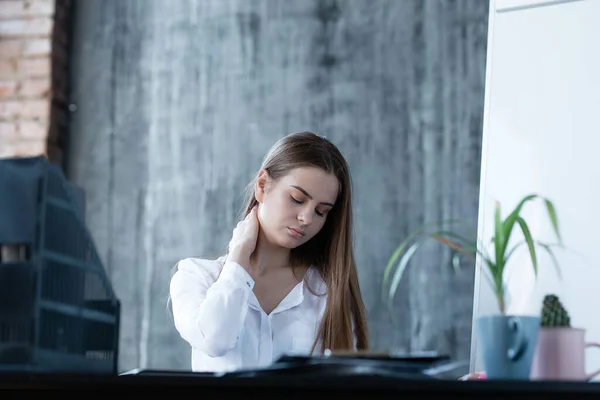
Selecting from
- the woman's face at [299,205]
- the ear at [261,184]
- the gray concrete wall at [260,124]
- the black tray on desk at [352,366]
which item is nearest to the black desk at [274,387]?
the black tray on desk at [352,366]

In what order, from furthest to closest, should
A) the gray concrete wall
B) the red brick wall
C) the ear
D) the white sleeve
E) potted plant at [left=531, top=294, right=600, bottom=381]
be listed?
the red brick wall → the gray concrete wall → the ear → the white sleeve → potted plant at [left=531, top=294, right=600, bottom=381]

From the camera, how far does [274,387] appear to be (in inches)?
36.5

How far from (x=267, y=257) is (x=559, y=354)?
1123 mm

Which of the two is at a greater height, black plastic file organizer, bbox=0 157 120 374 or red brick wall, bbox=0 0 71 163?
red brick wall, bbox=0 0 71 163

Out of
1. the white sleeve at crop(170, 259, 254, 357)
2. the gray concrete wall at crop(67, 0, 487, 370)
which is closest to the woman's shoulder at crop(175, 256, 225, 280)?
the white sleeve at crop(170, 259, 254, 357)

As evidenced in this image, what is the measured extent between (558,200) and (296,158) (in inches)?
26.4

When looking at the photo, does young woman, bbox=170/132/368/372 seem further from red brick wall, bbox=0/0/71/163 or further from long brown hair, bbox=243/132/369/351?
red brick wall, bbox=0/0/71/163

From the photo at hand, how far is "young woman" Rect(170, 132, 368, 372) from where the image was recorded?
189 cm

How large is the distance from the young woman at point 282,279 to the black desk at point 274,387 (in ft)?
2.93

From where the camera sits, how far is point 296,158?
2.05 meters

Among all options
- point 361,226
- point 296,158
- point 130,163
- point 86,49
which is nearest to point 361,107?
point 361,226

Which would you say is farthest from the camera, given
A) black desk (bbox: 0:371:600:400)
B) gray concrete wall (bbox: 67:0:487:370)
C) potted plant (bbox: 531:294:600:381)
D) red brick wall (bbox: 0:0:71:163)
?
red brick wall (bbox: 0:0:71:163)

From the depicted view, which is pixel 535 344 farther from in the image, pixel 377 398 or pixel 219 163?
pixel 219 163

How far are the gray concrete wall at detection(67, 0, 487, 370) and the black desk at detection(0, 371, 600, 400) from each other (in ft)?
7.78
